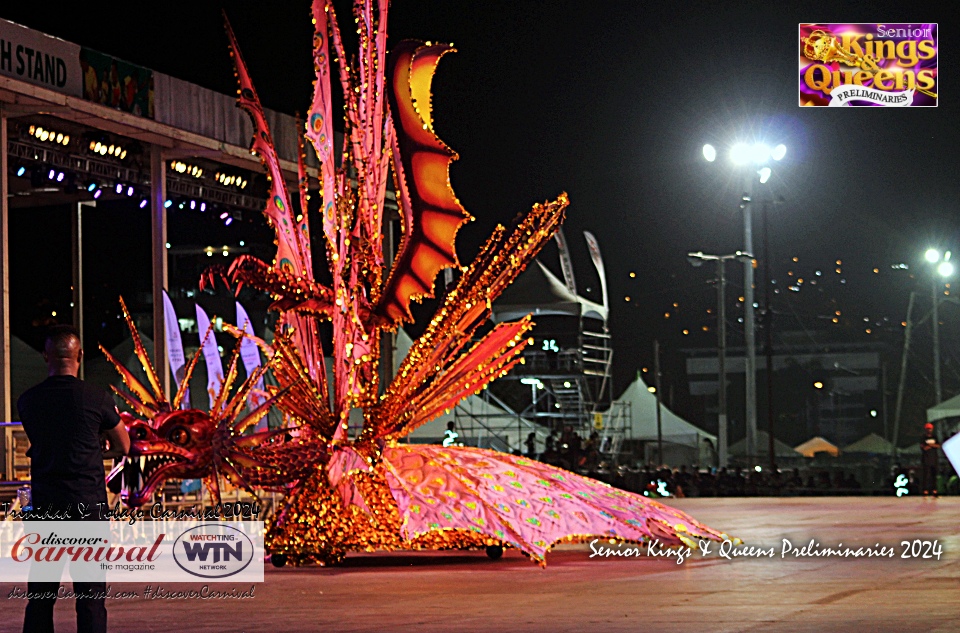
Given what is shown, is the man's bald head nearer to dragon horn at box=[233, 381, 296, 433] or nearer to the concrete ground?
the concrete ground

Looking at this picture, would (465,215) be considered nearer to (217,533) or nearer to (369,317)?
(369,317)

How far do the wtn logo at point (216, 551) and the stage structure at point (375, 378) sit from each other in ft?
0.75

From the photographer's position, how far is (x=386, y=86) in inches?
372

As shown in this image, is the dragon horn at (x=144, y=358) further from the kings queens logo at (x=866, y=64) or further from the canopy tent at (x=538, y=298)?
the canopy tent at (x=538, y=298)

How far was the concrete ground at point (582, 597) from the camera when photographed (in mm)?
6262

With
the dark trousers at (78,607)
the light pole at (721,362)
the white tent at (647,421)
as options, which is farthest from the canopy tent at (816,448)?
the dark trousers at (78,607)

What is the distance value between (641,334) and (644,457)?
562 inches

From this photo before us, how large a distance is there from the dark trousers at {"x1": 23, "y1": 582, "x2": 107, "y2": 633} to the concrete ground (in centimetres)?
124

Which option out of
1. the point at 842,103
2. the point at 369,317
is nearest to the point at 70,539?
the point at 369,317

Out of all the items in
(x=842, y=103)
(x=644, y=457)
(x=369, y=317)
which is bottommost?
(x=644, y=457)

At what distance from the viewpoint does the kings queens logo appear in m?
18.3

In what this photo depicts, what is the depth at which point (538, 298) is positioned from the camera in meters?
25.9

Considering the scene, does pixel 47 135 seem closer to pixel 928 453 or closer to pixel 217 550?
pixel 217 550

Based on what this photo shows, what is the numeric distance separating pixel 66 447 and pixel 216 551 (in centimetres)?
442
